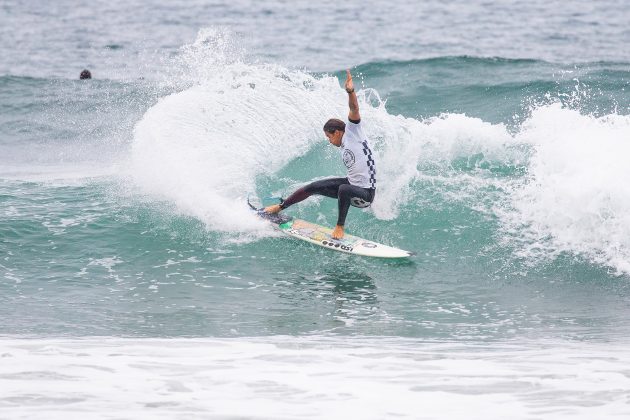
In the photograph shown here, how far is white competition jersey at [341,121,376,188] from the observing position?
11.7m

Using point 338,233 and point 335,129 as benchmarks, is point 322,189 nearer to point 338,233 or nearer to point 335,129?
point 338,233

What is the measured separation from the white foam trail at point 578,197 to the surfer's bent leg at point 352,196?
7.23 ft

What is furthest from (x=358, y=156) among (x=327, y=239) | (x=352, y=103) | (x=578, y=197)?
(x=578, y=197)

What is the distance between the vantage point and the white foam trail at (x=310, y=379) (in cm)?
751

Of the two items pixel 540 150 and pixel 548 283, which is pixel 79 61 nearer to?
pixel 540 150

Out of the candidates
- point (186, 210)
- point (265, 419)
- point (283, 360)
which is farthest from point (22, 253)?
point (265, 419)

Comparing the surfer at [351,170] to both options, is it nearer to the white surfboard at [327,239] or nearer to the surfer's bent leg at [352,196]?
the surfer's bent leg at [352,196]

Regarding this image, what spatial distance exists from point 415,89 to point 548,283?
39.5 feet

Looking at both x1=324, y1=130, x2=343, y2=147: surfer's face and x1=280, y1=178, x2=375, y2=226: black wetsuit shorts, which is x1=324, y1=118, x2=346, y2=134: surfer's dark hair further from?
x1=280, y1=178, x2=375, y2=226: black wetsuit shorts

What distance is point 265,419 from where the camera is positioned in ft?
24.2

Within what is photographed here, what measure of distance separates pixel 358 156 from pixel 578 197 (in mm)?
3164

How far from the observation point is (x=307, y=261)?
12.0 m

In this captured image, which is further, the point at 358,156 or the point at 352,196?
the point at 352,196

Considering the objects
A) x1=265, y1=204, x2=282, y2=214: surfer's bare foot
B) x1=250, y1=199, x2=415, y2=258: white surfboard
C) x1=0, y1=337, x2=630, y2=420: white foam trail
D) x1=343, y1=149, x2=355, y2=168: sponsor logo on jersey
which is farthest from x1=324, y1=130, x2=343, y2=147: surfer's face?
x1=0, y1=337, x2=630, y2=420: white foam trail
